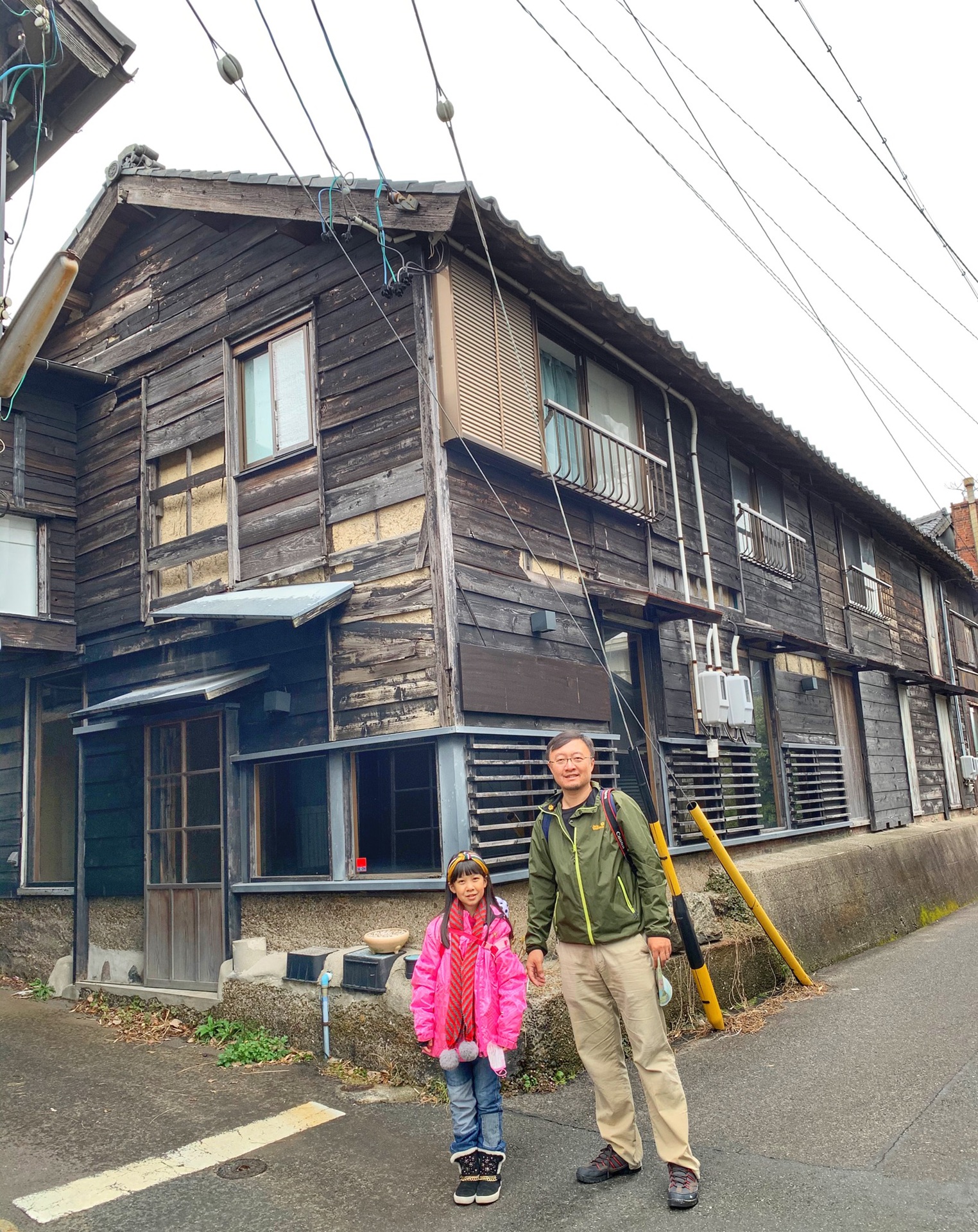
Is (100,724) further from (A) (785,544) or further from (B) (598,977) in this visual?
(A) (785,544)

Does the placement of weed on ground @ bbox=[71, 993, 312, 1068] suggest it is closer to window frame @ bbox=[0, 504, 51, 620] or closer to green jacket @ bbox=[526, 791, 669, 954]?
green jacket @ bbox=[526, 791, 669, 954]

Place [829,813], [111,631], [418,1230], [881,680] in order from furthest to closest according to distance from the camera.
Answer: [881,680]
[829,813]
[111,631]
[418,1230]

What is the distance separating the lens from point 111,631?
9.44m

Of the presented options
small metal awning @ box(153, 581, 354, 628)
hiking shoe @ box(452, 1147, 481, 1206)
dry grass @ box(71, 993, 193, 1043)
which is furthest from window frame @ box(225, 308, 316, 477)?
hiking shoe @ box(452, 1147, 481, 1206)

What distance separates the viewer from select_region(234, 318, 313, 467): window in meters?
8.23

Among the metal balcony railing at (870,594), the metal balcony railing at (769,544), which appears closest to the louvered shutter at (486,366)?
the metal balcony railing at (769,544)

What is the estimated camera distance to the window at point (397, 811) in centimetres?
686

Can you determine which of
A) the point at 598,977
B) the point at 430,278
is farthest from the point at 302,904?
the point at 430,278

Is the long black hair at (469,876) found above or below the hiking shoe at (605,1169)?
above

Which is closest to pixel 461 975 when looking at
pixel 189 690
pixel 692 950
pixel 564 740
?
pixel 564 740

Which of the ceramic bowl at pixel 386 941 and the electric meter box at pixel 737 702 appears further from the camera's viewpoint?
the electric meter box at pixel 737 702

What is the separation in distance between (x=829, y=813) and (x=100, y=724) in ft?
28.0

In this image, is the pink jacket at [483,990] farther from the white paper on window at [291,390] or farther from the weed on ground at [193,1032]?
the white paper on window at [291,390]

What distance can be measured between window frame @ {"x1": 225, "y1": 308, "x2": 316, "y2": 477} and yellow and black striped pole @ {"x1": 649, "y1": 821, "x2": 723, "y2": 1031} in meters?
4.18
